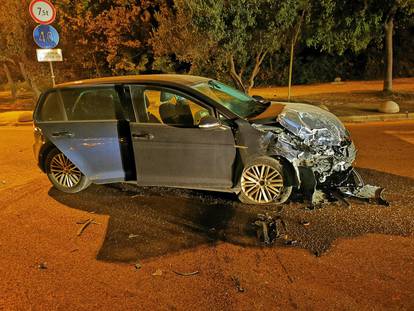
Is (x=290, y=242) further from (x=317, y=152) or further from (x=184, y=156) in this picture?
(x=184, y=156)

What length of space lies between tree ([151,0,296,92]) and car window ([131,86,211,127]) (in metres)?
6.14

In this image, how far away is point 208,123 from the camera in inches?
198

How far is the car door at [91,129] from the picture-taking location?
5.69 m

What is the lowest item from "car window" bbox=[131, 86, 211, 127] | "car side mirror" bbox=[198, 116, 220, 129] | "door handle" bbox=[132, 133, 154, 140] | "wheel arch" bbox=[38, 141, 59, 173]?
"wheel arch" bbox=[38, 141, 59, 173]

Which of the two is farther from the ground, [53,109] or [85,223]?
[53,109]

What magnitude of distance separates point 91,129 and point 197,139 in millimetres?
1619

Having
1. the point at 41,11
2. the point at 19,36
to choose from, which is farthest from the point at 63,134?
the point at 19,36

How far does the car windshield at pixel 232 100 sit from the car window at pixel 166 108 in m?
0.27

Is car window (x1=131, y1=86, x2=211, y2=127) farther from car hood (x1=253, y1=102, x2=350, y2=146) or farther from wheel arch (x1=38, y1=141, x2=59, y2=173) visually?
wheel arch (x1=38, y1=141, x2=59, y2=173)

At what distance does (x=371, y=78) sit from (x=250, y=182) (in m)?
20.2

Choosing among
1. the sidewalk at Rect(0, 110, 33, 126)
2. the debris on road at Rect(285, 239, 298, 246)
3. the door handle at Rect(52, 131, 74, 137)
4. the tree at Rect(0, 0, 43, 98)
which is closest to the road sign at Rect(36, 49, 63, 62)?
the sidewalk at Rect(0, 110, 33, 126)

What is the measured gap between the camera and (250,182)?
529 centimetres

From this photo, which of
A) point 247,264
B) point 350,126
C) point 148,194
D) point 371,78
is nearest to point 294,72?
point 371,78

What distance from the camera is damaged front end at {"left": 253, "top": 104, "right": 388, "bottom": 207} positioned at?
5.06 meters
